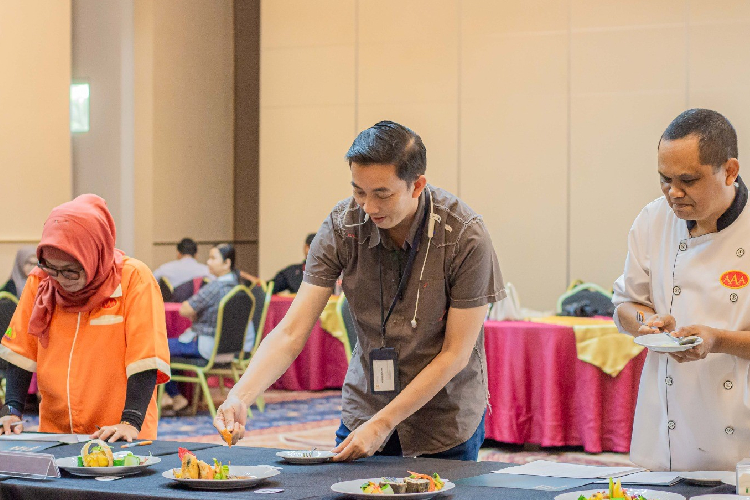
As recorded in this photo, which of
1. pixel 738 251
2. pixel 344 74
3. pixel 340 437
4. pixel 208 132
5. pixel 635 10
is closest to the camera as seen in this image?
pixel 738 251

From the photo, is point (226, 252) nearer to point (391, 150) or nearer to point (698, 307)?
point (391, 150)

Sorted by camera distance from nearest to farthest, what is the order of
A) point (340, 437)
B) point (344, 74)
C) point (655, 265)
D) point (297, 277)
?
point (655, 265) → point (340, 437) → point (297, 277) → point (344, 74)

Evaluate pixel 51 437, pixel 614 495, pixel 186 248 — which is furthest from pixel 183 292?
pixel 614 495

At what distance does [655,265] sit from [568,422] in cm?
302

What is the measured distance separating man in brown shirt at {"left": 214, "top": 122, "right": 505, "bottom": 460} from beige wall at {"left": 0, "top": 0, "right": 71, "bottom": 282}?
6231 millimetres

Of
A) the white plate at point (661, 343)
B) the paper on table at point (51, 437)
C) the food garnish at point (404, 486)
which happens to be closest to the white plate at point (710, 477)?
the white plate at point (661, 343)

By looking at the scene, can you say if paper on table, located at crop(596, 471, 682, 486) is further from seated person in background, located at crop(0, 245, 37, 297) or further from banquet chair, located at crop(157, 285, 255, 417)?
seated person in background, located at crop(0, 245, 37, 297)

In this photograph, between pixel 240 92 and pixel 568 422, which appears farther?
pixel 240 92

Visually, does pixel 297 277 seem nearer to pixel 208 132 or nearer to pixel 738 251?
pixel 208 132

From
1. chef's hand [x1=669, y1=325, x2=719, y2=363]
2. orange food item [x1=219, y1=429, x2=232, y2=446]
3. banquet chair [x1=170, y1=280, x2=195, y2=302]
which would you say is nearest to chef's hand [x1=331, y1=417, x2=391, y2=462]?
orange food item [x1=219, y1=429, x2=232, y2=446]

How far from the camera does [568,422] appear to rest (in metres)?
4.91

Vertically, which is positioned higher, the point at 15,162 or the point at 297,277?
the point at 15,162

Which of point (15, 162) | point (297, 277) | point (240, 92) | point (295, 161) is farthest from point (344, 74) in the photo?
point (15, 162)

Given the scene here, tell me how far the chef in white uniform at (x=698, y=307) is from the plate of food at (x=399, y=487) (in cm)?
53
